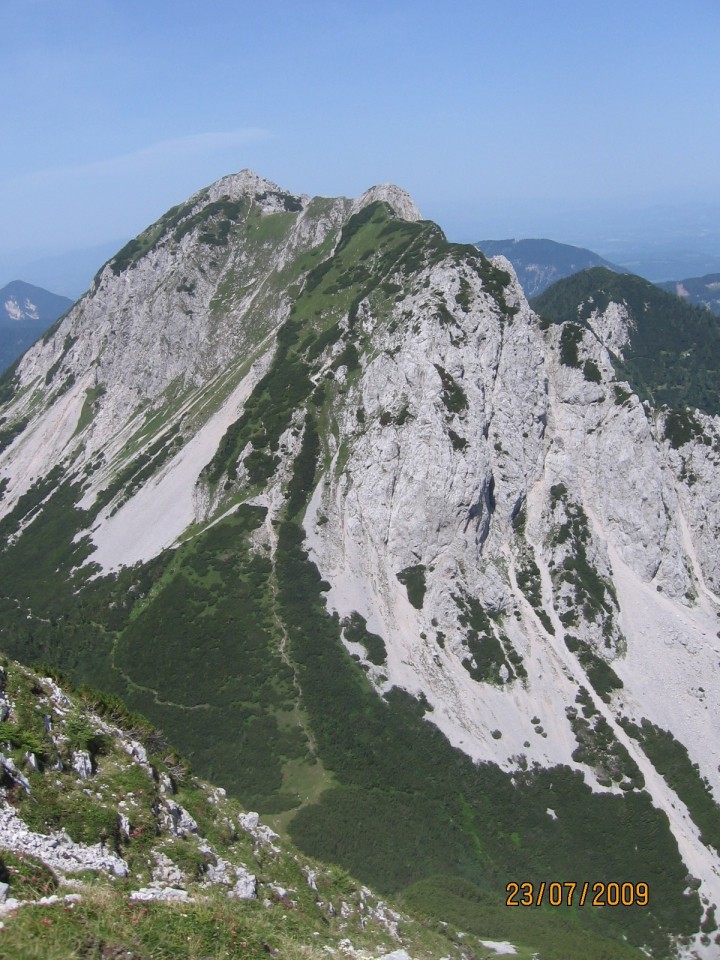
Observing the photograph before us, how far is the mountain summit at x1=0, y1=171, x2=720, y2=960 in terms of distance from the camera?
279ft

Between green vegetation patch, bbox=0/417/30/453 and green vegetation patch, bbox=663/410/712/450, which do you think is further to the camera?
green vegetation patch, bbox=0/417/30/453

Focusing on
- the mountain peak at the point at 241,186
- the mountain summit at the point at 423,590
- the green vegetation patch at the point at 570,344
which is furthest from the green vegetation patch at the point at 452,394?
the mountain peak at the point at 241,186

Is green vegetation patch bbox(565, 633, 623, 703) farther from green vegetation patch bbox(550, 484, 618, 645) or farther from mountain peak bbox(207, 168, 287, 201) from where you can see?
mountain peak bbox(207, 168, 287, 201)

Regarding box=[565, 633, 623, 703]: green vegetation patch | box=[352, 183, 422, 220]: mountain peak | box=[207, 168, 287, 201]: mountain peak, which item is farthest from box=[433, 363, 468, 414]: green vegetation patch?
box=[207, 168, 287, 201]: mountain peak

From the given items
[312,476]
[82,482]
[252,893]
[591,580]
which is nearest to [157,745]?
[252,893]

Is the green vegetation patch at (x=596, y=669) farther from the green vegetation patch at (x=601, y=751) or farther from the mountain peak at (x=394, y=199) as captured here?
the mountain peak at (x=394, y=199)

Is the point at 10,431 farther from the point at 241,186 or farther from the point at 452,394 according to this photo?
the point at 452,394
